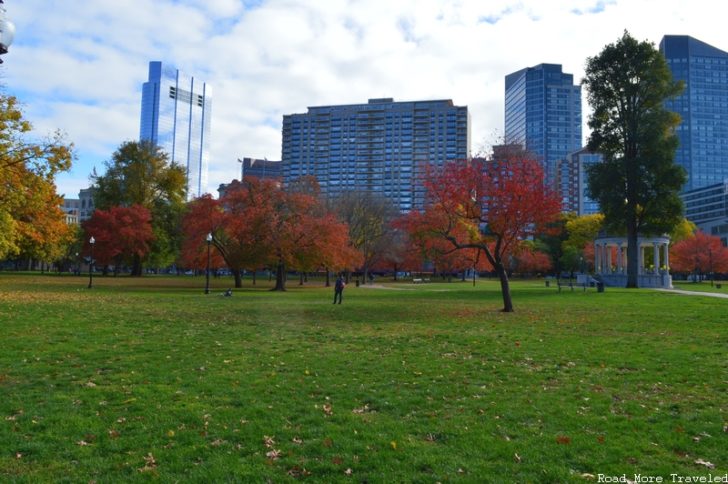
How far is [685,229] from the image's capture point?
65.6m

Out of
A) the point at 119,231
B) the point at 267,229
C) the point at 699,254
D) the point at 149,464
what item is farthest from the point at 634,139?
the point at 119,231

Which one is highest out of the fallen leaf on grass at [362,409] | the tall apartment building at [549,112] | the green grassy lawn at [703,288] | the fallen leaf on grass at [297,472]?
the tall apartment building at [549,112]

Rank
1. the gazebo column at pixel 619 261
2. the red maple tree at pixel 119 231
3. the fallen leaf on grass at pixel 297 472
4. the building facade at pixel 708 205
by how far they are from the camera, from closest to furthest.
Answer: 1. the fallen leaf on grass at pixel 297 472
2. the gazebo column at pixel 619 261
3. the red maple tree at pixel 119 231
4. the building facade at pixel 708 205

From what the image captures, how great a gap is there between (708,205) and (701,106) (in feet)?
169

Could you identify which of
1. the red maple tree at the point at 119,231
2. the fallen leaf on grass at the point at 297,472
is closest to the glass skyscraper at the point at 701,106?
the red maple tree at the point at 119,231

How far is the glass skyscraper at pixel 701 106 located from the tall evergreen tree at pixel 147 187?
167 meters

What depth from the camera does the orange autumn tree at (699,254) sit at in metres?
71.8

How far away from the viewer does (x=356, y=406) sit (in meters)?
6.55

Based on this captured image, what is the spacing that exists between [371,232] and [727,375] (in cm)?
5665

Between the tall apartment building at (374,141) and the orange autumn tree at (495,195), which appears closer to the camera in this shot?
the orange autumn tree at (495,195)

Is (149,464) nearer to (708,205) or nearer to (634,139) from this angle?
(634,139)

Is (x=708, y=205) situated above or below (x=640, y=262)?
above

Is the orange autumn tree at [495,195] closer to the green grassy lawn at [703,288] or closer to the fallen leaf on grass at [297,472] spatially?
the fallen leaf on grass at [297,472]

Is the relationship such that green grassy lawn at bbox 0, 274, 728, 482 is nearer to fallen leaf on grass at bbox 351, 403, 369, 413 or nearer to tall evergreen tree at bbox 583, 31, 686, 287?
fallen leaf on grass at bbox 351, 403, 369, 413
